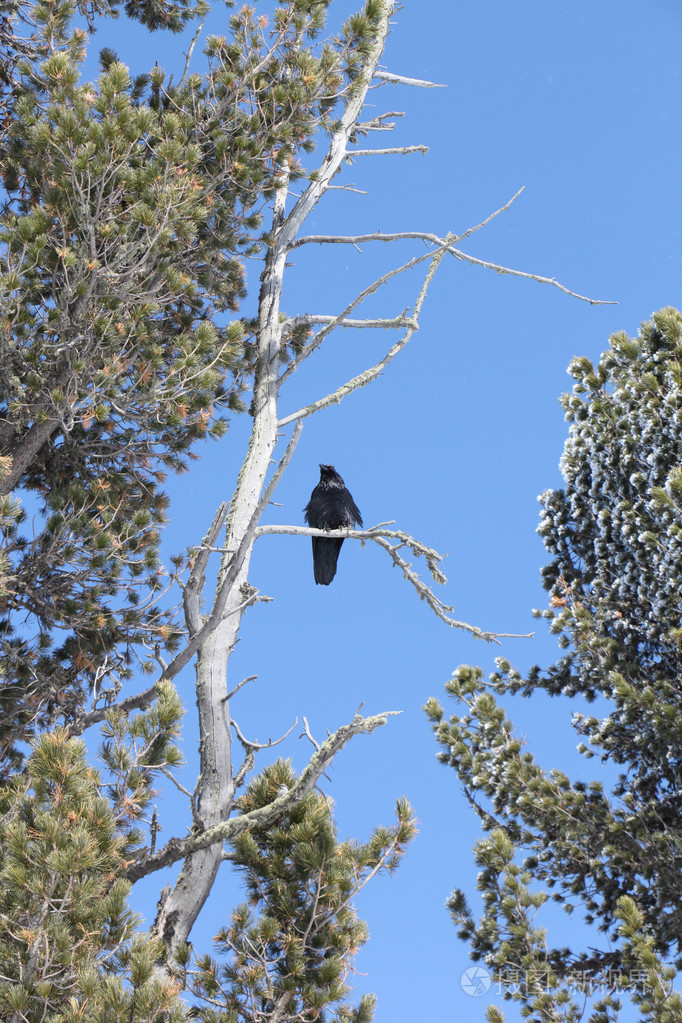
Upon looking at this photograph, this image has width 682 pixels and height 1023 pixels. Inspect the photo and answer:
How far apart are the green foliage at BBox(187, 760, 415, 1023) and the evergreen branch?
10 cm

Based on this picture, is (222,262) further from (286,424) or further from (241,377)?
(286,424)

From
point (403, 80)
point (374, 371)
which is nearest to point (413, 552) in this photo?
point (374, 371)

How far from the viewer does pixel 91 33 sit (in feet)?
27.2

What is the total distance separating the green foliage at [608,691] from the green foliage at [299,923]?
8.58 feet

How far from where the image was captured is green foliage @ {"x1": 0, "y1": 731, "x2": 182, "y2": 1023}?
147 inches

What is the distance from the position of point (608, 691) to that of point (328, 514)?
3.13m

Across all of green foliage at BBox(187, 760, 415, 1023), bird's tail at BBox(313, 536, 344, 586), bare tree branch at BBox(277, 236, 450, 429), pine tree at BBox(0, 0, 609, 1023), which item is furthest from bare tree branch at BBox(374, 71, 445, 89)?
green foliage at BBox(187, 760, 415, 1023)

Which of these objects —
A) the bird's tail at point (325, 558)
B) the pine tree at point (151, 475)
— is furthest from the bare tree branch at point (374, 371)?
the bird's tail at point (325, 558)

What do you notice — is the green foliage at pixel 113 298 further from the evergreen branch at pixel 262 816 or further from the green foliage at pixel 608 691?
the green foliage at pixel 608 691

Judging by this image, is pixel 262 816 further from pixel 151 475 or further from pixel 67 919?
pixel 151 475

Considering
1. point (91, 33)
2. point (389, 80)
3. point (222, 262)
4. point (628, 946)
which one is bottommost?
point (628, 946)

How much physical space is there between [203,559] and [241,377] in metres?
2.52

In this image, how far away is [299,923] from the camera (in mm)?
4539

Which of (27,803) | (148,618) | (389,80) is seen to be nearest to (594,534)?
(148,618)
